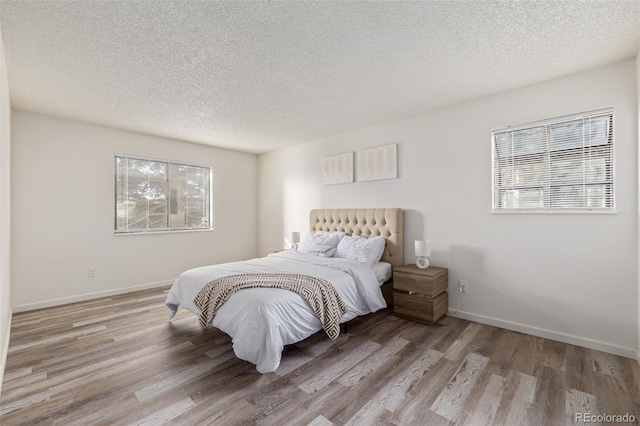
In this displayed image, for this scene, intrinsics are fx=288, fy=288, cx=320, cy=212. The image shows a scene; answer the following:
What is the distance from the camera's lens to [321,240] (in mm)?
4262

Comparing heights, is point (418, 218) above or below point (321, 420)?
above

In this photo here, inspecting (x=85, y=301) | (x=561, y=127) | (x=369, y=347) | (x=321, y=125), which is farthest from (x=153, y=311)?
(x=561, y=127)

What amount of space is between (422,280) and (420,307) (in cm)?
31

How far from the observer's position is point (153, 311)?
3.66 m

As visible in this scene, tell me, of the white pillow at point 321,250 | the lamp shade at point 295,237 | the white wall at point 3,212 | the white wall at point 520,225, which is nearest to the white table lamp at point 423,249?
the white wall at point 520,225

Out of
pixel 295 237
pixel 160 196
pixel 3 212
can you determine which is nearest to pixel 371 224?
pixel 295 237

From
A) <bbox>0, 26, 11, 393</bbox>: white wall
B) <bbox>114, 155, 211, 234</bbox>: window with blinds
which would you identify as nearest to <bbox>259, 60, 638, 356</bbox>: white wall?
<bbox>114, 155, 211, 234</bbox>: window with blinds

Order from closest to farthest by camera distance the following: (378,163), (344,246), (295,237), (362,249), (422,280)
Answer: (422,280)
(362,249)
(344,246)
(378,163)
(295,237)

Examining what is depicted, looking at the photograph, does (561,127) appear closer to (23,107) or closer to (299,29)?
(299,29)

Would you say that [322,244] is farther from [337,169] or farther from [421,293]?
[421,293]

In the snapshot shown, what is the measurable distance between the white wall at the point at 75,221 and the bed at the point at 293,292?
5.98 feet

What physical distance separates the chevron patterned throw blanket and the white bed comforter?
56 mm

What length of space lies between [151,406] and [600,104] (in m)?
4.37

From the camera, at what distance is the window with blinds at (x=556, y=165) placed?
264cm
